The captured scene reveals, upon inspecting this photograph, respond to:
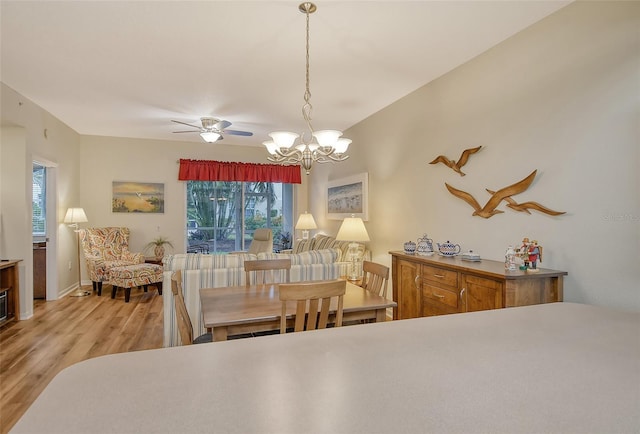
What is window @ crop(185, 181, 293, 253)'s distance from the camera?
6.64 metres

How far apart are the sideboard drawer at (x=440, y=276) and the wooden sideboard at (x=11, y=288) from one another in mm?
4447

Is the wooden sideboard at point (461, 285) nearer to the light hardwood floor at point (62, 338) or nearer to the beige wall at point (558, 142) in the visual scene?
the beige wall at point (558, 142)

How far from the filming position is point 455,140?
3227mm

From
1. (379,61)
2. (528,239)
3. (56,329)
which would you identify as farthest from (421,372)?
(56,329)

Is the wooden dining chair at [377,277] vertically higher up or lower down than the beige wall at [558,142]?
lower down

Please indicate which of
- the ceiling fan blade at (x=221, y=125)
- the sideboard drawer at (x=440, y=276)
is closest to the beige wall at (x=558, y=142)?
the sideboard drawer at (x=440, y=276)

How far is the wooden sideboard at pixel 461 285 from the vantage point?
2.09 m

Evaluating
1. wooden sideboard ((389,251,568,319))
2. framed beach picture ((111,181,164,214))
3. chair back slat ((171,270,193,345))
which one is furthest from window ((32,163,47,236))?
wooden sideboard ((389,251,568,319))

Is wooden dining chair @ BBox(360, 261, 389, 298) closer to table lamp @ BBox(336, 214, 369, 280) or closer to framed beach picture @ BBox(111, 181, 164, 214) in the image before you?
table lamp @ BBox(336, 214, 369, 280)

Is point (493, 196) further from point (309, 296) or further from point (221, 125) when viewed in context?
point (221, 125)

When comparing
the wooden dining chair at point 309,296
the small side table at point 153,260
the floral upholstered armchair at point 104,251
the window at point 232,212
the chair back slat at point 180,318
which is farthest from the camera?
the window at point 232,212

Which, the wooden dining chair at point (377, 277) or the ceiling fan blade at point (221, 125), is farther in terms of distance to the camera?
the ceiling fan blade at point (221, 125)

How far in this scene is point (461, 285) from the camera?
95.7 inches

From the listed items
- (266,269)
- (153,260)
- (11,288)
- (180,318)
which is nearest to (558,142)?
(266,269)
